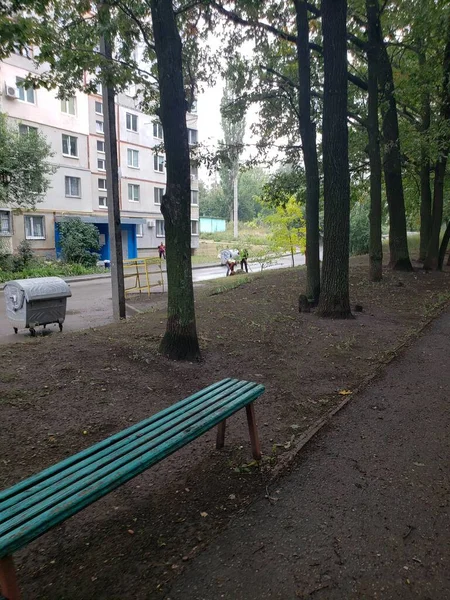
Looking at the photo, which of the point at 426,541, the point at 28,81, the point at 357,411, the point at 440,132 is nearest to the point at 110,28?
the point at 28,81

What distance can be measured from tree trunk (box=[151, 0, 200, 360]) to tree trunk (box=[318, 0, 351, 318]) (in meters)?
3.53

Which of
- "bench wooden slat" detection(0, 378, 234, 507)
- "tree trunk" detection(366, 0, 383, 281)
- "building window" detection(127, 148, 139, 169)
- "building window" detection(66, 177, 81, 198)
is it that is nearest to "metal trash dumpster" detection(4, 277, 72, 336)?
"bench wooden slat" detection(0, 378, 234, 507)

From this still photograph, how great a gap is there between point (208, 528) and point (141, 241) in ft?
120

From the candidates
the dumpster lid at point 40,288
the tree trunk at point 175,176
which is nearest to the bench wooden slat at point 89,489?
the tree trunk at point 175,176

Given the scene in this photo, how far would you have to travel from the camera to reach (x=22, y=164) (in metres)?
22.8

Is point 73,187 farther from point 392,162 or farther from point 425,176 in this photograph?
point 392,162

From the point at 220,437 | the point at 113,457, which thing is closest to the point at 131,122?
the point at 220,437

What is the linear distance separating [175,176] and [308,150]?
4589 millimetres

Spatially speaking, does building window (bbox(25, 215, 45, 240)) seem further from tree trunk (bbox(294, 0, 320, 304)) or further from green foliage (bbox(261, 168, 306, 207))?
tree trunk (bbox(294, 0, 320, 304))

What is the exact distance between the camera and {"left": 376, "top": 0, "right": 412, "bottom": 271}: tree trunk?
12.7 metres

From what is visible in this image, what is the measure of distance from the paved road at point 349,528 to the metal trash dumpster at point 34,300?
7.59 meters

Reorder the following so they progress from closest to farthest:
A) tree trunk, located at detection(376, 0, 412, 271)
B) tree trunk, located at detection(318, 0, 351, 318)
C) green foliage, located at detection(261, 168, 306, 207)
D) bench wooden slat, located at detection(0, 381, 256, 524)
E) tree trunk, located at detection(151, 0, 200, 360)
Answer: bench wooden slat, located at detection(0, 381, 256, 524), tree trunk, located at detection(151, 0, 200, 360), tree trunk, located at detection(318, 0, 351, 318), tree trunk, located at detection(376, 0, 412, 271), green foliage, located at detection(261, 168, 306, 207)

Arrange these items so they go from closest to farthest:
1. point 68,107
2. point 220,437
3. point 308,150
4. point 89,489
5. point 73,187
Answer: point 89,489 < point 220,437 < point 308,150 < point 68,107 < point 73,187

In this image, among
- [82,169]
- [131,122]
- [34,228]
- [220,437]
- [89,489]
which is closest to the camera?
[89,489]
